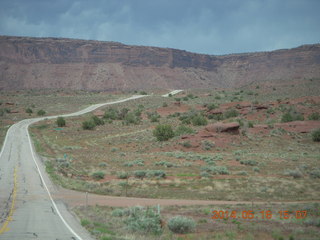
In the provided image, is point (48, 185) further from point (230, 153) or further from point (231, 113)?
point (231, 113)

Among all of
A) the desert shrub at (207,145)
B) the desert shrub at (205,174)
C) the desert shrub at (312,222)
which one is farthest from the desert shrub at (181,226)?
the desert shrub at (207,145)

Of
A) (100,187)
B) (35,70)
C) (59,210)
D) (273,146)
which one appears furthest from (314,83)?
(35,70)

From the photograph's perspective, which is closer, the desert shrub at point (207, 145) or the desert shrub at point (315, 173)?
the desert shrub at point (315, 173)

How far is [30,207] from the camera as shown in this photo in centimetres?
1295

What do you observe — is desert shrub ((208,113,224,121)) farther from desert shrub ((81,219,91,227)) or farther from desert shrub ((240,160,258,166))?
desert shrub ((81,219,91,227))

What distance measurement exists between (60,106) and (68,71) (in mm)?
65314

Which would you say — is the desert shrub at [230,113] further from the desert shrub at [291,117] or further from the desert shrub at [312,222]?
the desert shrub at [312,222]

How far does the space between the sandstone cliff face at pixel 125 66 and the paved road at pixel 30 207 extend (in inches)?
4124

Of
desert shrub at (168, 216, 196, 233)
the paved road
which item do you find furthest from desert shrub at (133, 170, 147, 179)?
desert shrub at (168, 216, 196, 233)

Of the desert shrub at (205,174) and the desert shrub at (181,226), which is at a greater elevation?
the desert shrub at (205,174)
